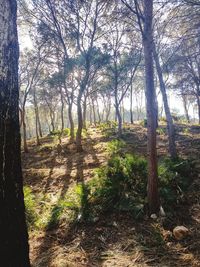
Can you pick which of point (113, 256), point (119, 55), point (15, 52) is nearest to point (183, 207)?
point (113, 256)

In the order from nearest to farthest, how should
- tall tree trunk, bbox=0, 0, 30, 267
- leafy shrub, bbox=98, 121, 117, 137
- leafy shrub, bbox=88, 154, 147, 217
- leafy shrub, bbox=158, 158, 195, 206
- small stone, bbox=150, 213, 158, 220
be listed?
1. tall tree trunk, bbox=0, 0, 30, 267
2. small stone, bbox=150, 213, 158, 220
3. leafy shrub, bbox=88, 154, 147, 217
4. leafy shrub, bbox=158, 158, 195, 206
5. leafy shrub, bbox=98, 121, 117, 137

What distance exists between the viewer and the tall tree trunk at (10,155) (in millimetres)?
2438

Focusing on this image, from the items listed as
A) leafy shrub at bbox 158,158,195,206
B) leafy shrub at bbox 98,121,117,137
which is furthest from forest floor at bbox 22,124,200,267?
leafy shrub at bbox 98,121,117,137

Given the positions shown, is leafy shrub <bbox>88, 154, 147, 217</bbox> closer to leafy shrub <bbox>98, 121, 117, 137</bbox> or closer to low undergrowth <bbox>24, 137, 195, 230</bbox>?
low undergrowth <bbox>24, 137, 195, 230</bbox>

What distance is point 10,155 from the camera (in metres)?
2.53

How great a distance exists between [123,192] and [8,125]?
15.7 ft

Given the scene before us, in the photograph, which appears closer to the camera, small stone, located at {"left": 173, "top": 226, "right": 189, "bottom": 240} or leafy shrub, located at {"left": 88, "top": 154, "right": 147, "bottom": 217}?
small stone, located at {"left": 173, "top": 226, "right": 189, "bottom": 240}

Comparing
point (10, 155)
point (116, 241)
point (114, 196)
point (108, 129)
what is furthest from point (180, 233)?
point (108, 129)

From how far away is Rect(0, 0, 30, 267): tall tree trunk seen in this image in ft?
8.00

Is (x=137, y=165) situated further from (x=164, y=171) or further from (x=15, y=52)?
(x=15, y=52)

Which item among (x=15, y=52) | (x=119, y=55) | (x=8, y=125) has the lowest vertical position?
(x=8, y=125)

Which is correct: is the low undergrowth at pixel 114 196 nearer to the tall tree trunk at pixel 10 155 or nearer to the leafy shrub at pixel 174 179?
the leafy shrub at pixel 174 179

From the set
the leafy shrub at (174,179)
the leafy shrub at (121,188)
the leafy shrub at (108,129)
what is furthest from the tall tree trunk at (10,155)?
the leafy shrub at (108,129)

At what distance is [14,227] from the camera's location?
99.9 inches
